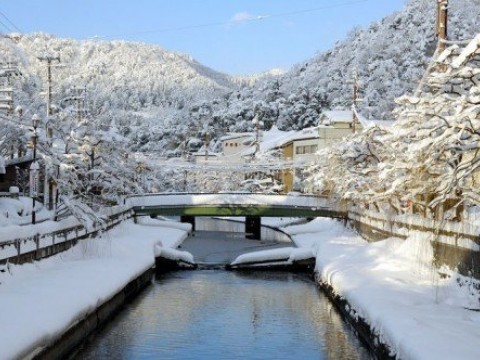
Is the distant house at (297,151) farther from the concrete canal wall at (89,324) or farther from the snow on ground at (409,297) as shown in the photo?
the concrete canal wall at (89,324)

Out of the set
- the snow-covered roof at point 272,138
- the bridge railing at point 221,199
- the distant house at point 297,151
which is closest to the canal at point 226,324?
the bridge railing at point 221,199

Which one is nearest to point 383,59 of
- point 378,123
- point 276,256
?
point 378,123

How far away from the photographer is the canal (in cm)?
1570

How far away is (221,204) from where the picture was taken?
48.0 metres

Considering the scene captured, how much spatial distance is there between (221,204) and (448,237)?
30.7m

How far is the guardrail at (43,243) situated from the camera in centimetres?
→ 1770

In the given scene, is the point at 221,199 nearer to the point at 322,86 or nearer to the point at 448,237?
the point at 448,237

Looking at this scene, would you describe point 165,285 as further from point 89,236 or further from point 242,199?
point 242,199

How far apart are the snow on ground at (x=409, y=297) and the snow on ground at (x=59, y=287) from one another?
6892mm

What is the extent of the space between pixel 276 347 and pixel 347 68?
123749mm

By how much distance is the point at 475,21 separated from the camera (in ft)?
428

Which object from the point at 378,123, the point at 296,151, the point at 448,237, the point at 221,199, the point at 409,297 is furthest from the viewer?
the point at 296,151

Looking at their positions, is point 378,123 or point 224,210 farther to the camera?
point 224,210

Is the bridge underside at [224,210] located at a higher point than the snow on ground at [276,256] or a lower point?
higher
